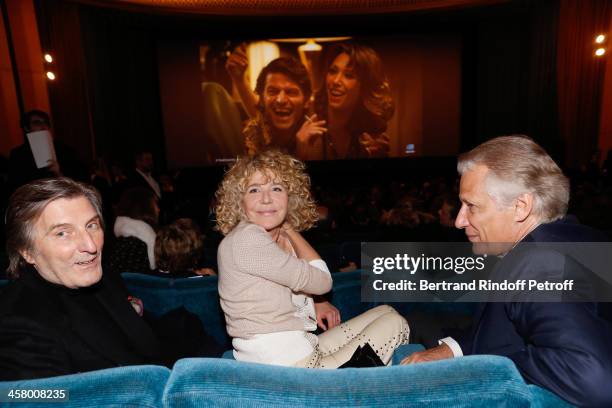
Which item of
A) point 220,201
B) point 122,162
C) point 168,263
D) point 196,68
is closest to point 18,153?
point 168,263

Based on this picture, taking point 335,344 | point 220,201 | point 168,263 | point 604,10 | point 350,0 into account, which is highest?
point 350,0

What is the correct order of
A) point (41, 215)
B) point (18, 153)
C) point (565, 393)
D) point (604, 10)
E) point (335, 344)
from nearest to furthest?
point (565, 393), point (41, 215), point (335, 344), point (18, 153), point (604, 10)

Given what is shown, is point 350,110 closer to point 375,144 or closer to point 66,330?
point 375,144

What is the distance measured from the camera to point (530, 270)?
1.06 meters

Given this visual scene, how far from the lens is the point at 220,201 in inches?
75.3

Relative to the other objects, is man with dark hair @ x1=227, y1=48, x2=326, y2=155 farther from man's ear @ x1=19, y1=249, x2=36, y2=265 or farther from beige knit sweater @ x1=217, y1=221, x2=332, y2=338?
man's ear @ x1=19, y1=249, x2=36, y2=265

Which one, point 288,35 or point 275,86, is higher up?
point 288,35

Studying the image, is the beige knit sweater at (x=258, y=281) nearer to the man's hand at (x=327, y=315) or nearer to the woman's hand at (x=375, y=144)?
the man's hand at (x=327, y=315)

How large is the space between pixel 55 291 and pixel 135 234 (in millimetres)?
1610

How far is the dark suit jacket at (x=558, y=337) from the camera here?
0.90 metres

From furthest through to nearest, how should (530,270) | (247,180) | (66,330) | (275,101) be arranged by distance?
1. (275,101)
2. (247,180)
3. (66,330)
4. (530,270)

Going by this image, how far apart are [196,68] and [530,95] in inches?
332

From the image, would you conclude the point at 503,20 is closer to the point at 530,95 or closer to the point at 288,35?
the point at 530,95

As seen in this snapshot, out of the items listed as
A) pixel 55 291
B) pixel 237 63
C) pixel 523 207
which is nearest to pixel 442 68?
pixel 237 63
